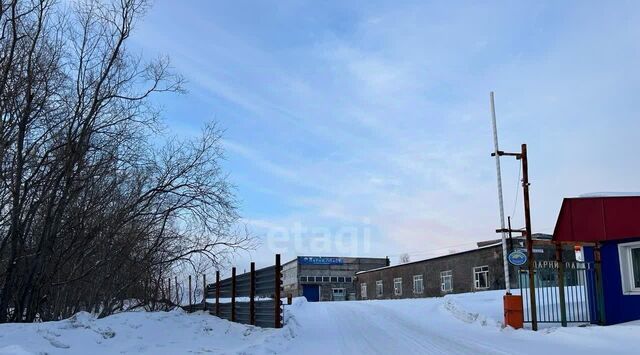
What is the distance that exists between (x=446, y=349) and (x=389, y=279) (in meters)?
52.0

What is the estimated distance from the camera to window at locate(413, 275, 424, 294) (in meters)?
56.0

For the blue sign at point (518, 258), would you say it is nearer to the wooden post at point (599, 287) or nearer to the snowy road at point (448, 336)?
the snowy road at point (448, 336)

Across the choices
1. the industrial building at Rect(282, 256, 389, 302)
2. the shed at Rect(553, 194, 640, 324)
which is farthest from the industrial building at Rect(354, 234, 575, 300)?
the shed at Rect(553, 194, 640, 324)

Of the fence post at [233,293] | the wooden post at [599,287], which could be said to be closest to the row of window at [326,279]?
the fence post at [233,293]

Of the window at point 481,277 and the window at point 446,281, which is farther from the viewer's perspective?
the window at point 446,281

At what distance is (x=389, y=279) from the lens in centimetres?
6384

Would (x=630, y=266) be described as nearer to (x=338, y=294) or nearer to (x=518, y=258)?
(x=518, y=258)

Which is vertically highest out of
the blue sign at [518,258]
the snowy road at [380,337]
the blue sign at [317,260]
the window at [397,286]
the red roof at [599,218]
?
the blue sign at [317,260]

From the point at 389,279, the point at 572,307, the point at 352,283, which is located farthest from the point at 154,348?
the point at 352,283

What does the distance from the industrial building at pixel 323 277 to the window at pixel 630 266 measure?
65197mm

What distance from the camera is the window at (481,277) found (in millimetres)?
45500

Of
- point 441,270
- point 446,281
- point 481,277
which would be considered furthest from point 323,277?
point 481,277

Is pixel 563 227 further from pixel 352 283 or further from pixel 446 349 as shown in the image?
pixel 352 283

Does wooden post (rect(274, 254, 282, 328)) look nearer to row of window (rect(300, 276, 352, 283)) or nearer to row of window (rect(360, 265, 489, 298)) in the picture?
row of window (rect(360, 265, 489, 298))
